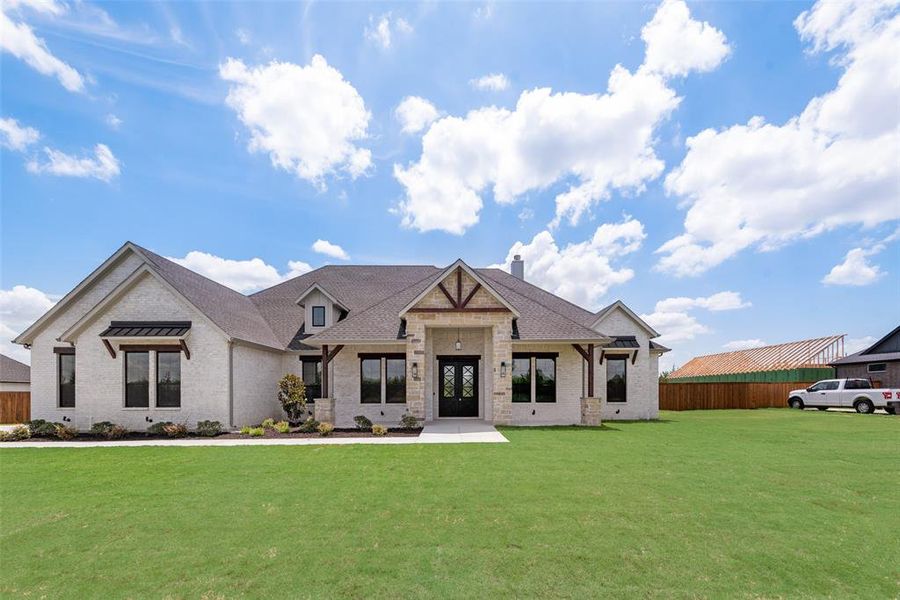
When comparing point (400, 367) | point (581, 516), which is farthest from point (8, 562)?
point (400, 367)

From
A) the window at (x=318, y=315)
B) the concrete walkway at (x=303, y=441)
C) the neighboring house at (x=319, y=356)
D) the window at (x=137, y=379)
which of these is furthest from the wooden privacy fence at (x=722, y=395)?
the window at (x=137, y=379)

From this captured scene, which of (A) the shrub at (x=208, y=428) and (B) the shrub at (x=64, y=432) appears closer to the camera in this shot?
(B) the shrub at (x=64, y=432)

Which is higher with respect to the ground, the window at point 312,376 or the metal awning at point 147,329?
the metal awning at point 147,329

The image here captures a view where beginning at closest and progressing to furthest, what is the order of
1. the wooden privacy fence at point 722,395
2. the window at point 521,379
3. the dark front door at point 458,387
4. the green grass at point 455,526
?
the green grass at point 455,526, the window at point 521,379, the dark front door at point 458,387, the wooden privacy fence at point 722,395

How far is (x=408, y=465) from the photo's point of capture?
9.23 meters

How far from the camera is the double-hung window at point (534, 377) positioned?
16875 mm

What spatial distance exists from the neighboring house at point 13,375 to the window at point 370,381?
24.4 metres

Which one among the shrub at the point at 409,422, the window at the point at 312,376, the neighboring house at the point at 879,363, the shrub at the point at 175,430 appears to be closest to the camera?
the shrub at the point at 175,430

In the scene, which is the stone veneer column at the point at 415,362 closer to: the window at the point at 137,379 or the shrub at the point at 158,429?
the shrub at the point at 158,429

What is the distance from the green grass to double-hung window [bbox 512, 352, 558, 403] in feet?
21.8

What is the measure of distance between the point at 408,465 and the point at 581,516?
13.9 ft

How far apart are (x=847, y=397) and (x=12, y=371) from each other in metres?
49.7

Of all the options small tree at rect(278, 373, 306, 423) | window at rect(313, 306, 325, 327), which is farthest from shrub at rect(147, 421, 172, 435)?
window at rect(313, 306, 325, 327)

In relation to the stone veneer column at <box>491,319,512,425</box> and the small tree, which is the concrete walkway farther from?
the small tree
